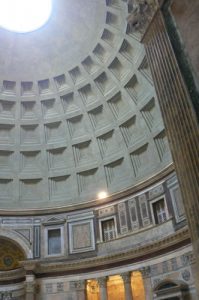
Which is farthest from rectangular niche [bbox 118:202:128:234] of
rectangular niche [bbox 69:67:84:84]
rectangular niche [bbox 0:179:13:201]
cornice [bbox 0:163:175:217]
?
rectangular niche [bbox 69:67:84:84]

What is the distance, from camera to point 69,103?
75.4ft

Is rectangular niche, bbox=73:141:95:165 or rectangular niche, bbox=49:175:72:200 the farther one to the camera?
rectangular niche, bbox=73:141:95:165

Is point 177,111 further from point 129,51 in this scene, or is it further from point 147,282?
point 129,51

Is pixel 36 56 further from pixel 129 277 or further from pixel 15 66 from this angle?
pixel 129 277

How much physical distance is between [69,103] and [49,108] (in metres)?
1.48

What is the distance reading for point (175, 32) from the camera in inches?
328

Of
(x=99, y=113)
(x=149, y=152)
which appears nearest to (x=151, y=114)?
(x=149, y=152)

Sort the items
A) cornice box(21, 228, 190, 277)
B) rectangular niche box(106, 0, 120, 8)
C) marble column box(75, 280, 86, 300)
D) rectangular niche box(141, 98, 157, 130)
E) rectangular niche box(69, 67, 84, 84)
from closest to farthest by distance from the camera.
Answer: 1. cornice box(21, 228, 190, 277)
2. rectangular niche box(106, 0, 120, 8)
3. marble column box(75, 280, 86, 300)
4. rectangular niche box(141, 98, 157, 130)
5. rectangular niche box(69, 67, 84, 84)

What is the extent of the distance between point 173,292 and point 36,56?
15.9 m

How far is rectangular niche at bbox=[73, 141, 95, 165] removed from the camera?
893 inches

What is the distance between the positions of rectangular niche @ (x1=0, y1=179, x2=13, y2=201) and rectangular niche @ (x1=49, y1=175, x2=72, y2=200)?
263 cm

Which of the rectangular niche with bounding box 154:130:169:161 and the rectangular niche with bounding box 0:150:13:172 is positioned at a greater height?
the rectangular niche with bounding box 0:150:13:172

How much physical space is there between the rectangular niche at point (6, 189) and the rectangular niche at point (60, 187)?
8.62 ft

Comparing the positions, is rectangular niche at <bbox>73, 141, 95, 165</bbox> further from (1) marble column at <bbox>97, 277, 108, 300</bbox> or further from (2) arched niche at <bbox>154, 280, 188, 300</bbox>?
(2) arched niche at <bbox>154, 280, 188, 300</bbox>
